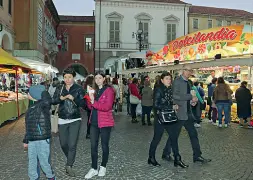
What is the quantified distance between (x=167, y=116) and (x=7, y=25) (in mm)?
16127

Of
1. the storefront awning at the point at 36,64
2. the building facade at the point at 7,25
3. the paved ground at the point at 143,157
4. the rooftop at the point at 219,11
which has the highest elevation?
A: the rooftop at the point at 219,11

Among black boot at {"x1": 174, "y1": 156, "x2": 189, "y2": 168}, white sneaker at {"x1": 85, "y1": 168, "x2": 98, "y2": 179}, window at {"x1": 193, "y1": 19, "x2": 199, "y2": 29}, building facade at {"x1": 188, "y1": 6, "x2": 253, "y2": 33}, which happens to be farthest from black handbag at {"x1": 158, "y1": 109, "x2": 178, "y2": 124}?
window at {"x1": 193, "y1": 19, "x2": 199, "y2": 29}

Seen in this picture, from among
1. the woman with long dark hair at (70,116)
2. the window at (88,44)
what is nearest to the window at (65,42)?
the window at (88,44)

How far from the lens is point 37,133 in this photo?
3896mm

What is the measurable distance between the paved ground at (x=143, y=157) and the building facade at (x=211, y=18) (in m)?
29.9

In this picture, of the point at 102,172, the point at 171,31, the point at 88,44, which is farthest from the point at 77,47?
the point at 102,172

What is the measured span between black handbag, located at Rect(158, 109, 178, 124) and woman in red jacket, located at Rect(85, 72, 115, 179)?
35.6 inches

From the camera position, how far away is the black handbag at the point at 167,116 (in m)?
5.11

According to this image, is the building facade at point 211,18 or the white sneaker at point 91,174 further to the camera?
the building facade at point 211,18

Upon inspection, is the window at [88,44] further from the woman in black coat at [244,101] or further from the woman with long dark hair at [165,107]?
the woman with long dark hair at [165,107]

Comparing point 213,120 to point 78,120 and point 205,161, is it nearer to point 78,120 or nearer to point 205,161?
point 205,161

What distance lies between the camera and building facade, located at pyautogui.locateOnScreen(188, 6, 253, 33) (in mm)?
37125

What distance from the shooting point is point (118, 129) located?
9547 millimetres

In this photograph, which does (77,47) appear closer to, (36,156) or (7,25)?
(7,25)
